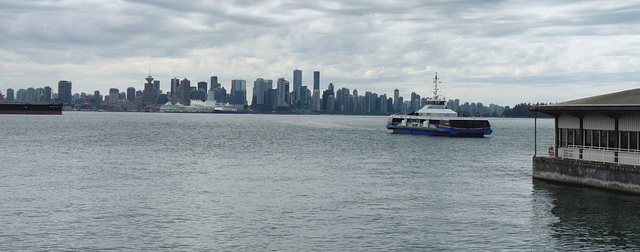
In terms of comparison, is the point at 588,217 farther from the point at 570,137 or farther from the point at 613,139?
the point at 570,137

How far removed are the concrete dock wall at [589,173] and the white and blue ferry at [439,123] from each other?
3029 inches

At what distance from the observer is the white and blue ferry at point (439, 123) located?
123062mm

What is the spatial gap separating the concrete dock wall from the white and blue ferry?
76932mm

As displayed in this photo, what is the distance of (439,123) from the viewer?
125m

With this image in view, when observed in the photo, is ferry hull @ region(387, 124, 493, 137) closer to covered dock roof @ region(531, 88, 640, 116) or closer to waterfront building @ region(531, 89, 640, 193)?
waterfront building @ region(531, 89, 640, 193)

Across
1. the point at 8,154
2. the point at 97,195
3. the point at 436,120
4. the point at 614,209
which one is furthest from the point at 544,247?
the point at 436,120

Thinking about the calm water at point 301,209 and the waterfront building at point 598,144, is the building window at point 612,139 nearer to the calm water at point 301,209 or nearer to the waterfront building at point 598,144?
the waterfront building at point 598,144

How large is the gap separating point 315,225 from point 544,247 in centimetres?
1065

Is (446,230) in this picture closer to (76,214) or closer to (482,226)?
(482,226)

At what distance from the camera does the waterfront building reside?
38.0 metres

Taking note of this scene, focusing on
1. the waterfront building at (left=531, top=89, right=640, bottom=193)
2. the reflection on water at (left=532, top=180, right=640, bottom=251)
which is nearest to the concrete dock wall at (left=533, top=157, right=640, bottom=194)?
the waterfront building at (left=531, top=89, right=640, bottom=193)

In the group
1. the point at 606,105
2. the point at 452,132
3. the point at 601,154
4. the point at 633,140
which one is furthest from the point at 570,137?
the point at 452,132

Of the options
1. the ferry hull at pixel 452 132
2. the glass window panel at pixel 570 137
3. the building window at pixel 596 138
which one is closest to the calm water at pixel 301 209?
the building window at pixel 596 138

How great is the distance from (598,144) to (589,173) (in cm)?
210
